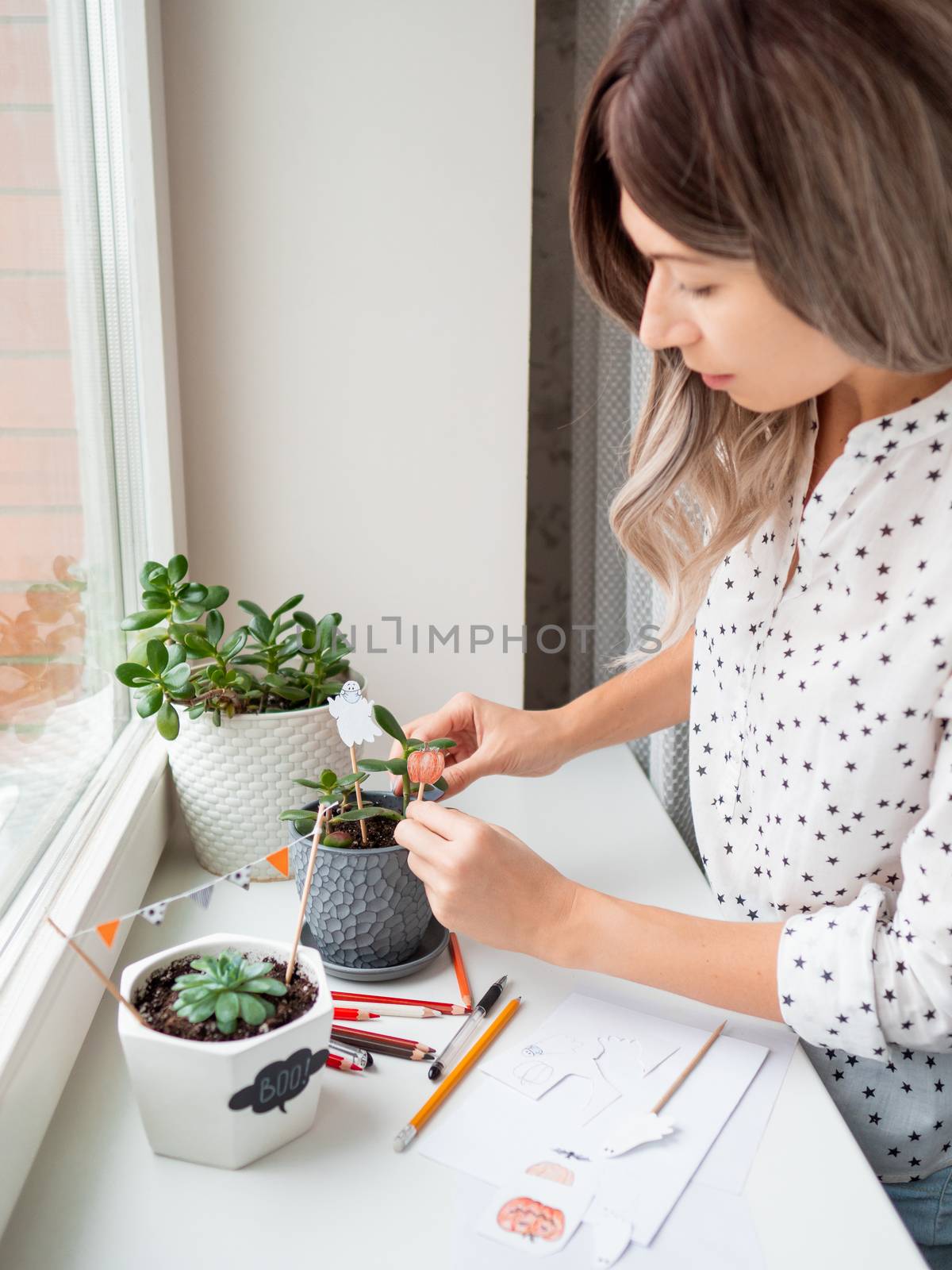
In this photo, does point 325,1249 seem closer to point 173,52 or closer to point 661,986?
point 661,986

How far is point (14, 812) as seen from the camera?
0.70 metres

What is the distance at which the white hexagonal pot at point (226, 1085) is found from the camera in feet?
1.84

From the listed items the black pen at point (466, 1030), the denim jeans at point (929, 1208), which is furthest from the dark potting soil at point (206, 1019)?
the denim jeans at point (929, 1208)

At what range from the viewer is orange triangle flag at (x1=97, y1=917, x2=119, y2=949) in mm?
576

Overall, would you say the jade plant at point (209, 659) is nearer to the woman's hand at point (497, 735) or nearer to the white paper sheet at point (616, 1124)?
the woman's hand at point (497, 735)

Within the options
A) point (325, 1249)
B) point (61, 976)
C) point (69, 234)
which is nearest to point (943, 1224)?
point (325, 1249)

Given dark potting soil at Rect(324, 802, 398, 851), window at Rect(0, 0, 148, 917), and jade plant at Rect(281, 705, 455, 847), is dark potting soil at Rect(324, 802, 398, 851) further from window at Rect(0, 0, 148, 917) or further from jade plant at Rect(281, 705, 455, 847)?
window at Rect(0, 0, 148, 917)

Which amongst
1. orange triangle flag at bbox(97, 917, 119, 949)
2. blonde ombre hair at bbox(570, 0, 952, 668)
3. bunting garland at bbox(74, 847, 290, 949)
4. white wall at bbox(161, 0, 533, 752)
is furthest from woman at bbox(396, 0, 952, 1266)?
white wall at bbox(161, 0, 533, 752)

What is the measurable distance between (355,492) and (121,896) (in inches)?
20.8

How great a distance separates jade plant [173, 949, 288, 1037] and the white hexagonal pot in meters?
0.01

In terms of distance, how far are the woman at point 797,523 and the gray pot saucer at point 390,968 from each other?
0.25 feet

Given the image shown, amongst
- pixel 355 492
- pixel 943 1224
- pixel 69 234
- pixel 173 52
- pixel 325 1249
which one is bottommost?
pixel 943 1224

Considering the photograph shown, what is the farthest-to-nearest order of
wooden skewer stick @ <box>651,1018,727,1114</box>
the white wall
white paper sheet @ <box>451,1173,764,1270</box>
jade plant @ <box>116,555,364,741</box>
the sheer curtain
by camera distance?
the sheer curtain → the white wall → jade plant @ <box>116,555,364,741</box> → wooden skewer stick @ <box>651,1018,727,1114</box> → white paper sheet @ <box>451,1173,764,1270</box>

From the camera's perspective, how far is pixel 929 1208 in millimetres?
766
